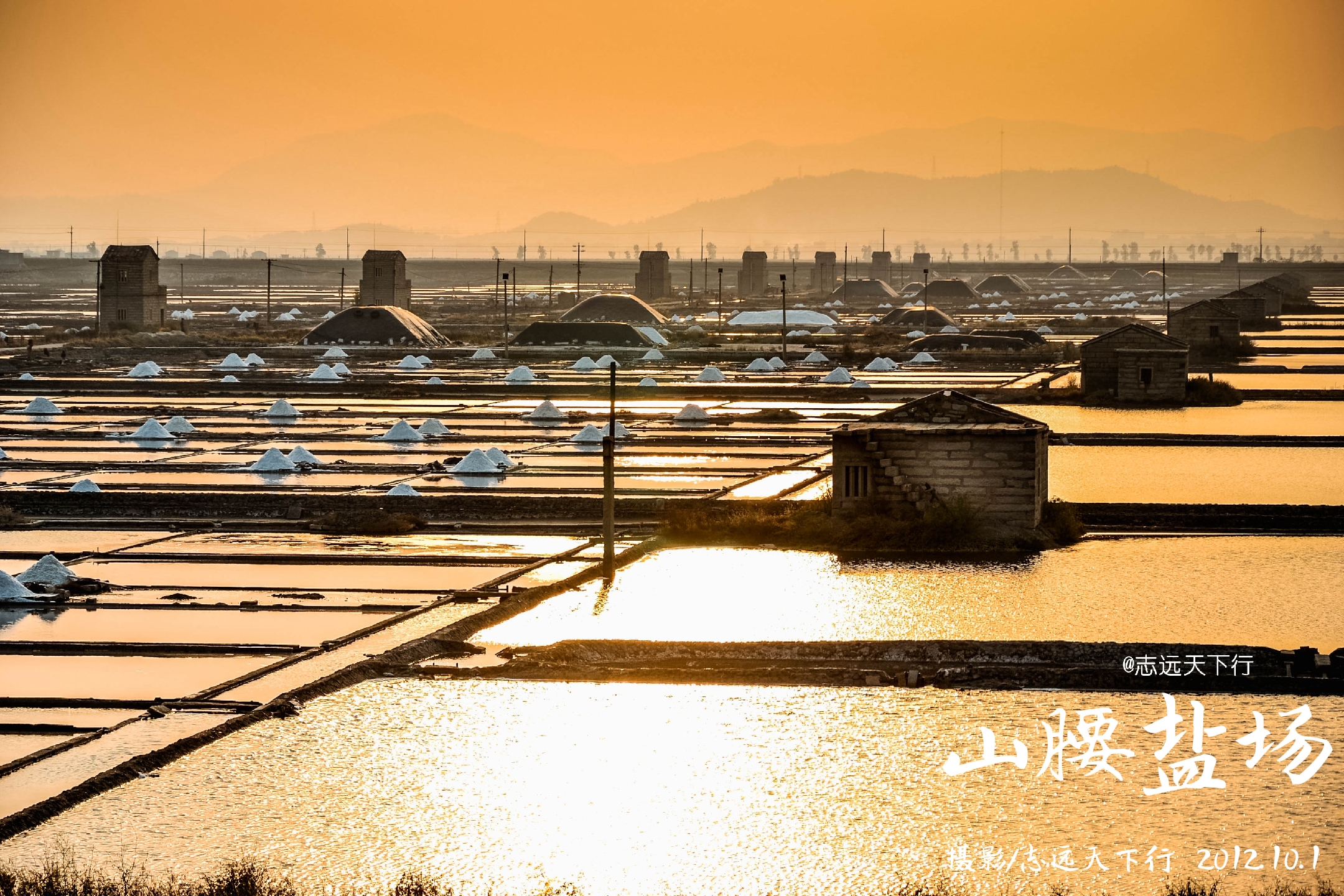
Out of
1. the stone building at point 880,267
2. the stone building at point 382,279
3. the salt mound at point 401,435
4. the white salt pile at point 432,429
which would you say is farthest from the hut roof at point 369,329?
the stone building at point 880,267

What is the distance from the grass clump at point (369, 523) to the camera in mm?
17094

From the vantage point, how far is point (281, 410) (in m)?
28.6

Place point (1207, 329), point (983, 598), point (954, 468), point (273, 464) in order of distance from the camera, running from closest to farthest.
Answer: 1. point (983, 598)
2. point (954, 468)
3. point (273, 464)
4. point (1207, 329)

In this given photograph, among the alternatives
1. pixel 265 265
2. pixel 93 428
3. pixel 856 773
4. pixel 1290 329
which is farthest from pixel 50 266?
pixel 856 773

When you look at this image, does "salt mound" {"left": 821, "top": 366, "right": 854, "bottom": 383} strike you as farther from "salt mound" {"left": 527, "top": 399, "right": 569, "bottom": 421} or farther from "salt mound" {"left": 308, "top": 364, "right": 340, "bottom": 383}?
"salt mound" {"left": 308, "top": 364, "right": 340, "bottom": 383}

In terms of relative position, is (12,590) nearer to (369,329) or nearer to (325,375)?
(325,375)

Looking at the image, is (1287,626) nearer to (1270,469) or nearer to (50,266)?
(1270,469)

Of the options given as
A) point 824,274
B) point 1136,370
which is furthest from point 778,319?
point 824,274

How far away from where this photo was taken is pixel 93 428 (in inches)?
1051

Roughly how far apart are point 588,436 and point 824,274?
76574 millimetres

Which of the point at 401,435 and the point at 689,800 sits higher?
the point at 401,435

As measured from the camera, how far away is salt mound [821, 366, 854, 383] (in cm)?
3578

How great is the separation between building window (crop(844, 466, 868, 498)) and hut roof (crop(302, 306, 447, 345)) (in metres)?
33.1

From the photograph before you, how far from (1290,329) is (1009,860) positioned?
50171mm
